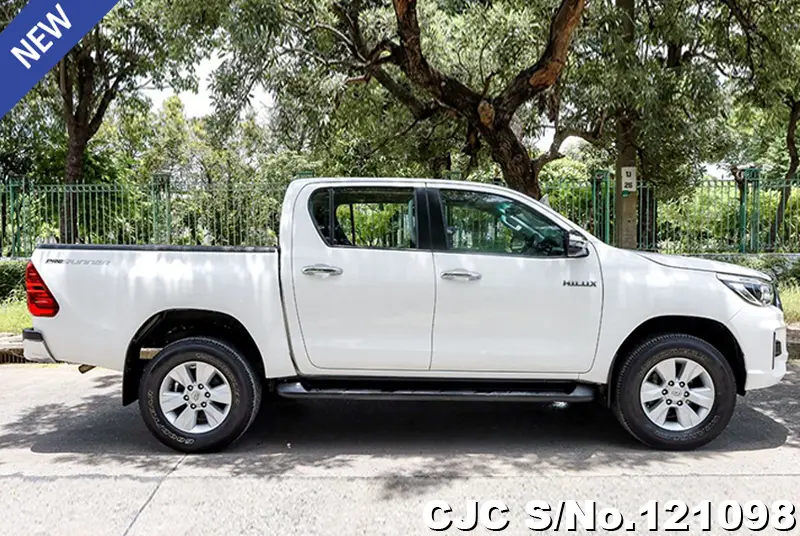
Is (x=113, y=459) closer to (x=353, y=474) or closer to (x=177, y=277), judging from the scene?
(x=177, y=277)

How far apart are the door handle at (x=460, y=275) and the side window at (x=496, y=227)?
8.1 inches

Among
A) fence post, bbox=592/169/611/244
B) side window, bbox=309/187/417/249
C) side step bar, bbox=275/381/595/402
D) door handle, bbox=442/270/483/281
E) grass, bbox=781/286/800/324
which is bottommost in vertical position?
side step bar, bbox=275/381/595/402

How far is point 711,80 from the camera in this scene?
33.6 ft

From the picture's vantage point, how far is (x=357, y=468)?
4.58 m

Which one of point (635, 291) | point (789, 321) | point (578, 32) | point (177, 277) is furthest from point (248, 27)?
point (789, 321)

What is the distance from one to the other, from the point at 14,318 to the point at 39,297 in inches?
241

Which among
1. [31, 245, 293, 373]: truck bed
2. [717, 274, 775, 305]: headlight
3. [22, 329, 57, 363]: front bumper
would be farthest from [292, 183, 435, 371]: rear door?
[717, 274, 775, 305]: headlight

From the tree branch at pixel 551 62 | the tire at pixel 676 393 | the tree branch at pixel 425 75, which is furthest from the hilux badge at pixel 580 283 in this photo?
the tree branch at pixel 425 75

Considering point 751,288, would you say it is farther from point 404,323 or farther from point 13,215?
point 13,215

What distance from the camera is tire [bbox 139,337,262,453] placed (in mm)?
4840

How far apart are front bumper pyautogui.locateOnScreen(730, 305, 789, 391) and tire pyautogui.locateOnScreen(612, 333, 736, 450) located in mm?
178

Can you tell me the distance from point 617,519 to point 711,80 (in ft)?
27.7

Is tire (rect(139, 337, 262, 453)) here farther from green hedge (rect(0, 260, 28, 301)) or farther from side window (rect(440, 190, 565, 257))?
green hedge (rect(0, 260, 28, 301))

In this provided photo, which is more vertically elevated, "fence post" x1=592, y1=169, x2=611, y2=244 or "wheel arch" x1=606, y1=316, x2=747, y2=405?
"fence post" x1=592, y1=169, x2=611, y2=244
